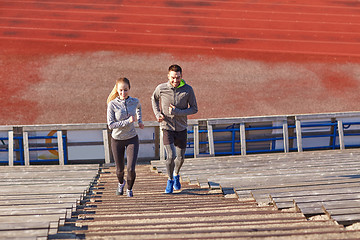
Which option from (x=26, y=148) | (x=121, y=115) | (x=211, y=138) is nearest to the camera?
(x=121, y=115)

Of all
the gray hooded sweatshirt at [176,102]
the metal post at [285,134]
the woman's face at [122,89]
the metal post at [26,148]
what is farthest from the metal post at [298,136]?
the metal post at [26,148]

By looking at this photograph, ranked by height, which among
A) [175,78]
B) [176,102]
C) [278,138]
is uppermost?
[175,78]

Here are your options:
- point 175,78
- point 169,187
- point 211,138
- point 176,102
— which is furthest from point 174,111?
point 211,138

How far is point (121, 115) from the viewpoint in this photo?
18.4ft

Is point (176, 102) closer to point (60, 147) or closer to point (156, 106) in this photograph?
point (156, 106)

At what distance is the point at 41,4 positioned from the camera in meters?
19.4

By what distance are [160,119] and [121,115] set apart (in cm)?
56

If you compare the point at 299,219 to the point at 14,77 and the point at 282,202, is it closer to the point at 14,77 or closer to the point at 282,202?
the point at 282,202

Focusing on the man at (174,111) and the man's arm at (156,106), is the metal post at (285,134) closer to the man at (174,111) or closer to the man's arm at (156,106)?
the man at (174,111)

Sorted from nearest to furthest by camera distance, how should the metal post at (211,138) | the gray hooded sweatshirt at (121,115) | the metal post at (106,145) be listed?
the gray hooded sweatshirt at (121,115) → the metal post at (106,145) → the metal post at (211,138)

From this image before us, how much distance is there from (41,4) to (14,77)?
6759mm

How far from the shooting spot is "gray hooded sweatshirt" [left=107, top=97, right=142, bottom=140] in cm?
559

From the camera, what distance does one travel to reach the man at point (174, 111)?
579 centimetres

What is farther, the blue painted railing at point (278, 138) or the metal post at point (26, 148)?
the blue painted railing at point (278, 138)
